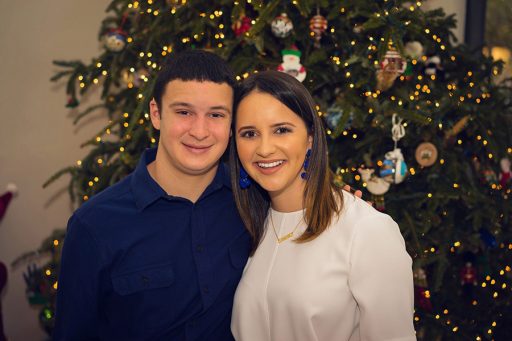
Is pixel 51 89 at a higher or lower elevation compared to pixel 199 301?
higher

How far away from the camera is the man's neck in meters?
1.80

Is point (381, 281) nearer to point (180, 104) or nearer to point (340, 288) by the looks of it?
point (340, 288)

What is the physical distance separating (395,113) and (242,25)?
3.12 ft

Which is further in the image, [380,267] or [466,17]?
[466,17]

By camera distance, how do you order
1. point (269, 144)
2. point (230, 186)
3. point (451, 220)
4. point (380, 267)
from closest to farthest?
point (380, 267), point (269, 144), point (230, 186), point (451, 220)

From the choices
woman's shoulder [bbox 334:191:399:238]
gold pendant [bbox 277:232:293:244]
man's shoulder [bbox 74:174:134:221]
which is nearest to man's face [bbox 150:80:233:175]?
man's shoulder [bbox 74:174:134:221]

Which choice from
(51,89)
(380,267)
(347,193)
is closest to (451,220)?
(347,193)

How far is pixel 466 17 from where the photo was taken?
3744 millimetres

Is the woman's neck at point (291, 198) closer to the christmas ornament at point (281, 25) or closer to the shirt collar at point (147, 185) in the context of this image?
the shirt collar at point (147, 185)

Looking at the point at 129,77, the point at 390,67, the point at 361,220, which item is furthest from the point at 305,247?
the point at 129,77

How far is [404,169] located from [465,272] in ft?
3.09

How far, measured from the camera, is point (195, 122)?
1726 millimetres

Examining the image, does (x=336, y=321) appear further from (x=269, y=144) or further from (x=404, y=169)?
(x=404, y=169)

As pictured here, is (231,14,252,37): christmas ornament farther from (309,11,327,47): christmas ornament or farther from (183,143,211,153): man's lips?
(183,143,211,153): man's lips
